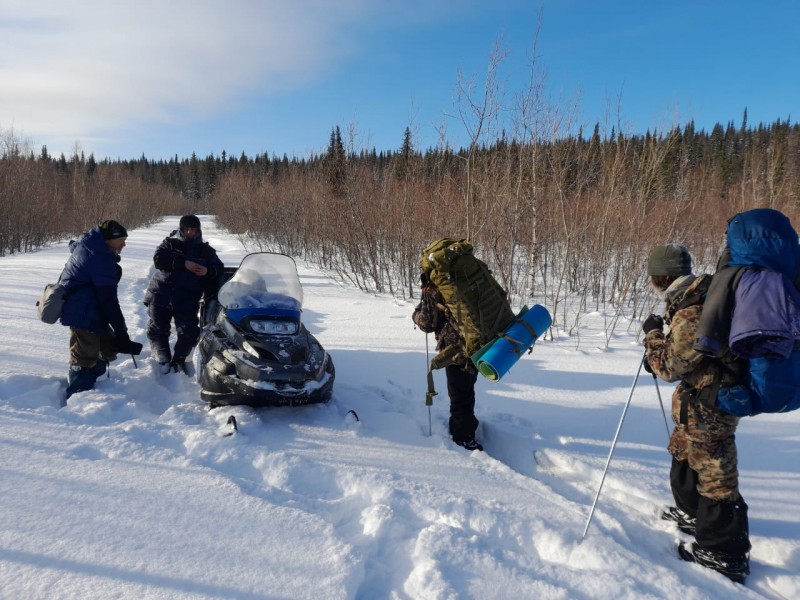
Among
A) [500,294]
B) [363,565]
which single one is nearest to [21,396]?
[363,565]

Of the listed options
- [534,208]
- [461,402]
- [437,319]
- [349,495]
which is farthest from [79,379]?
[534,208]

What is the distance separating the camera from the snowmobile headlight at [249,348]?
4.06 m

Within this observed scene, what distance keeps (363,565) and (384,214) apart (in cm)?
1123

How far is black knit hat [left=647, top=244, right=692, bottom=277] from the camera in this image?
9.32 feet

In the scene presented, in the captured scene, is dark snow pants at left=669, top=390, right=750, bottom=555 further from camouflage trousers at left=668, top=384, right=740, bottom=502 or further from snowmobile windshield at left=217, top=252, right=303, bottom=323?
snowmobile windshield at left=217, top=252, right=303, bottom=323

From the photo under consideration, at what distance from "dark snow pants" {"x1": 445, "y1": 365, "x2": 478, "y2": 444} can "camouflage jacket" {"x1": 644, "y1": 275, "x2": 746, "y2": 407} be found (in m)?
1.56

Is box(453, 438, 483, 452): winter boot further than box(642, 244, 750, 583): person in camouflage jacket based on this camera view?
Yes

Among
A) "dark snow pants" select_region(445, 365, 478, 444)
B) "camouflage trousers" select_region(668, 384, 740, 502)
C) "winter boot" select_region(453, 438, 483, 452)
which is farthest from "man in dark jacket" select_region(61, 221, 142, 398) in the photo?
"camouflage trousers" select_region(668, 384, 740, 502)

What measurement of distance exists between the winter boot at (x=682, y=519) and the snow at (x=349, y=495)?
65 millimetres

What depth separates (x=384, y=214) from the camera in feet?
42.3

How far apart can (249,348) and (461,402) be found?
1928 millimetres

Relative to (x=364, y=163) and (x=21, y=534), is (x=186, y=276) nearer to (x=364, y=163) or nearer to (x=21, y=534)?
(x=21, y=534)

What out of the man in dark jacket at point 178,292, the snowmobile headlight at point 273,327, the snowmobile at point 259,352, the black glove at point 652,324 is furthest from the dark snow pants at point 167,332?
the black glove at point 652,324

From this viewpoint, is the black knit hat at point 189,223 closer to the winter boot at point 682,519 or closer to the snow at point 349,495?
the snow at point 349,495
